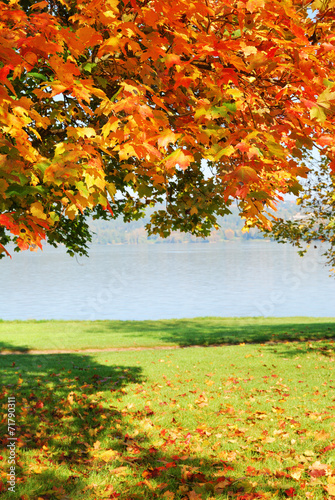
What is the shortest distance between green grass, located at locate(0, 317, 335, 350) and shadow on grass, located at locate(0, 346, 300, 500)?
7.95 metres

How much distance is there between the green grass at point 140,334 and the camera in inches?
730

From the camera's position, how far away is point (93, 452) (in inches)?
248

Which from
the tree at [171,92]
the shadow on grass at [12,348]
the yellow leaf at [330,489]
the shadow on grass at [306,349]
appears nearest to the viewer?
the tree at [171,92]

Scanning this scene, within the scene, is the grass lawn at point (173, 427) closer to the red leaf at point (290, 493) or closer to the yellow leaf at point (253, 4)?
the red leaf at point (290, 493)

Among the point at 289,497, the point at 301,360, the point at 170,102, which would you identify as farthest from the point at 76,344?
the point at 170,102

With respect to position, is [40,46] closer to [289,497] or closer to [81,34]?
[81,34]

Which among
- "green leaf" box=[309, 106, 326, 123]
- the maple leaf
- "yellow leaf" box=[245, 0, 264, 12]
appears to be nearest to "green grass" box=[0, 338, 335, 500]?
the maple leaf

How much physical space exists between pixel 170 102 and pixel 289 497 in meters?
4.54

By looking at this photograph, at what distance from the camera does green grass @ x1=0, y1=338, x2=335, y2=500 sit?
5191 mm

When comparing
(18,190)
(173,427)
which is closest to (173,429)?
(173,427)

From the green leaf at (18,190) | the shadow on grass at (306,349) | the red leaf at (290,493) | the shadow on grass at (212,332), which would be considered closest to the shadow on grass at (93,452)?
the red leaf at (290,493)

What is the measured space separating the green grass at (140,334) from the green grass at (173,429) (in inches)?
201

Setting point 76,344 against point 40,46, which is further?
point 76,344

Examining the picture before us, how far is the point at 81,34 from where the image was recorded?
Answer: 141 inches
